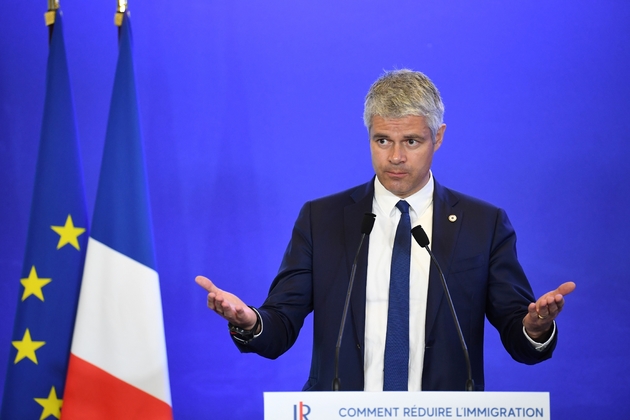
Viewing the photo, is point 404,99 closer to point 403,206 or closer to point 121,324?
point 403,206

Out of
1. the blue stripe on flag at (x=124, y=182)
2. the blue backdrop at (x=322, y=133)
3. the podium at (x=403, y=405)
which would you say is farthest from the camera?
the blue backdrop at (x=322, y=133)

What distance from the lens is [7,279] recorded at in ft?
10.4

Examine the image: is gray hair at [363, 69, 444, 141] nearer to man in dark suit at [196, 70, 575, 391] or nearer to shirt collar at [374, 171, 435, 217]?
man in dark suit at [196, 70, 575, 391]

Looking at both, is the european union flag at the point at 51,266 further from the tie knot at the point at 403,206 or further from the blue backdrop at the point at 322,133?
the tie knot at the point at 403,206

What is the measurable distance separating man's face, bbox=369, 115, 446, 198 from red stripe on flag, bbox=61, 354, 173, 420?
40.9 inches

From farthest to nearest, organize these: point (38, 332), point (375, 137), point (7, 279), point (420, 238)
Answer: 1. point (7, 279)
2. point (38, 332)
3. point (375, 137)
4. point (420, 238)

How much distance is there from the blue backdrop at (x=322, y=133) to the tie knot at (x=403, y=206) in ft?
3.37

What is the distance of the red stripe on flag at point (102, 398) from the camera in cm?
238

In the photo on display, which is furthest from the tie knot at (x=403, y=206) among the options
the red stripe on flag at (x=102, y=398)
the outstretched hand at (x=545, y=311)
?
the red stripe on flag at (x=102, y=398)

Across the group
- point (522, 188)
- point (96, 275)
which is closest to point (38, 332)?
point (96, 275)

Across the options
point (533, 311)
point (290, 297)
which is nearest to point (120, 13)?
point (290, 297)

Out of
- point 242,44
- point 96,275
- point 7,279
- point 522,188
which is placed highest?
point 242,44

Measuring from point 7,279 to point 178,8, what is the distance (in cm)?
137

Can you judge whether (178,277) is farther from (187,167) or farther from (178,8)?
(178,8)
